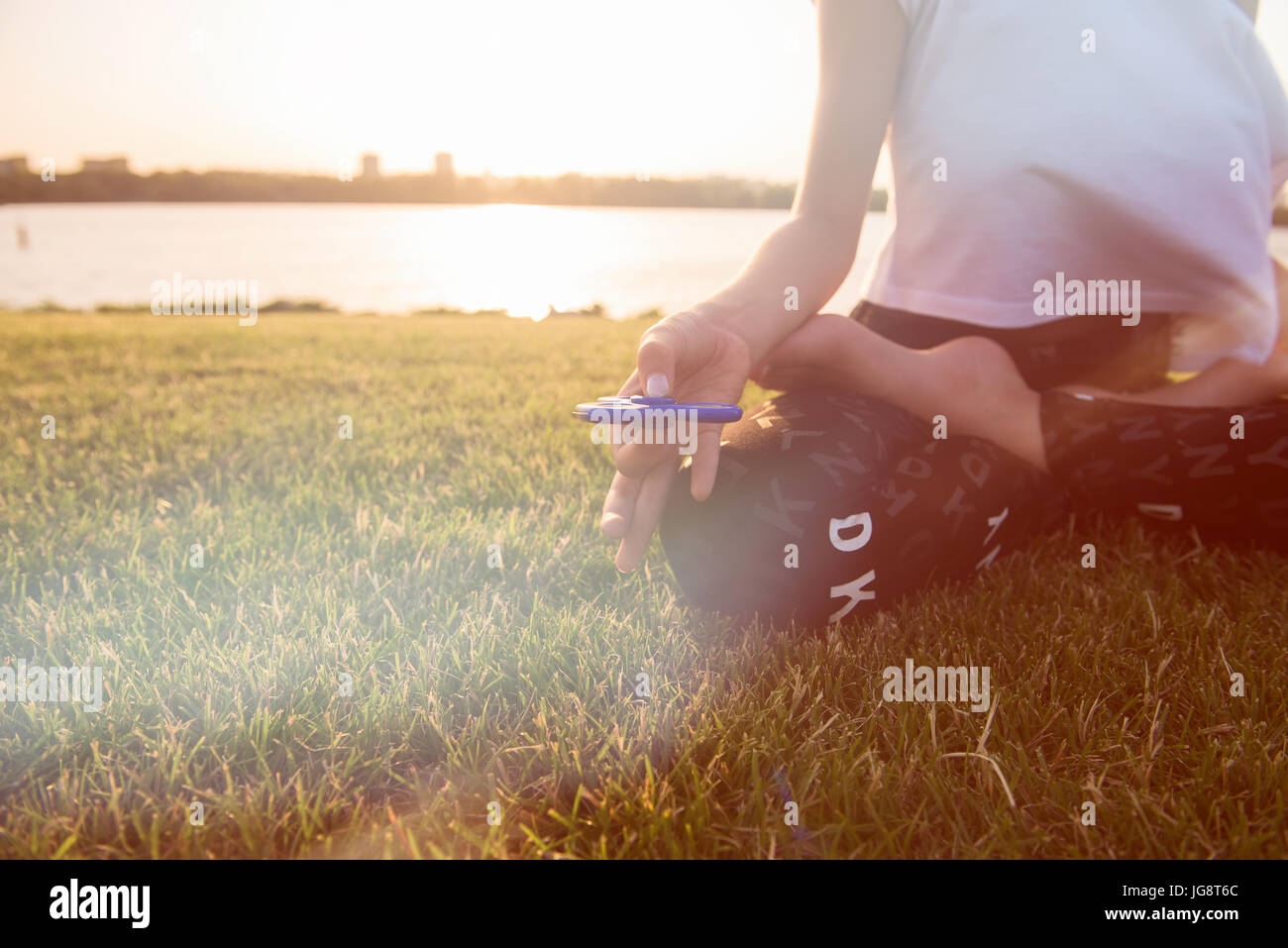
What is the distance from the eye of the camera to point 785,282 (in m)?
2.10

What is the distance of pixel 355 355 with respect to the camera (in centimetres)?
582

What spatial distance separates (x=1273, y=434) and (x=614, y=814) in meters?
1.97

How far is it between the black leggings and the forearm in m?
0.22


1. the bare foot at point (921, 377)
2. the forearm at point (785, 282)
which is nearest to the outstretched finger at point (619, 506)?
the forearm at point (785, 282)

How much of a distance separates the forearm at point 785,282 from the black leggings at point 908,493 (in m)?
0.22

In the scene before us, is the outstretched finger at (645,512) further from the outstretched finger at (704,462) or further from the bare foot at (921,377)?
the bare foot at (921,377)

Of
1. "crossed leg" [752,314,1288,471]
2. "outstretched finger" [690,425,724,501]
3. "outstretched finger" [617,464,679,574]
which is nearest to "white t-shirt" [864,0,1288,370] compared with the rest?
"crossed leg" [752,314,1288,471]

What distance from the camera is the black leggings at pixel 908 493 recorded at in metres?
1.88

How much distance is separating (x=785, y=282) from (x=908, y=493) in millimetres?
612

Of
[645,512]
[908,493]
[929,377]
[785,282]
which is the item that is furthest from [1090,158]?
[645,512]

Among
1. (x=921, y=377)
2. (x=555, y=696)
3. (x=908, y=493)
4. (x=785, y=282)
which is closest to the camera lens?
(x=555, y=696)

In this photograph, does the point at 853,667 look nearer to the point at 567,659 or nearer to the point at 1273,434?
the point at 567,659

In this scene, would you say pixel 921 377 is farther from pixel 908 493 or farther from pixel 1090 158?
pixel 1090 158

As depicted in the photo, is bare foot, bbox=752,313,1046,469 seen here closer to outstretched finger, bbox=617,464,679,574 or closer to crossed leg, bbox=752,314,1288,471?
crossed leg, bbox=752,314,1288,471
